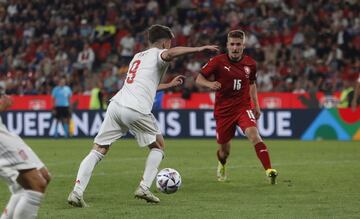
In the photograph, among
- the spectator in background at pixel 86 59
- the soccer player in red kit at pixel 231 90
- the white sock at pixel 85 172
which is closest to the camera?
the white sock at pixel 85 172

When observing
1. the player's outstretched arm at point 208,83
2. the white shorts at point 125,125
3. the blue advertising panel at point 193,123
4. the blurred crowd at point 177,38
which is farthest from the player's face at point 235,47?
the blurred crowd at point 177,38

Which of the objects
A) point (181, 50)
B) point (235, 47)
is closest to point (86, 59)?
point (235, 47)

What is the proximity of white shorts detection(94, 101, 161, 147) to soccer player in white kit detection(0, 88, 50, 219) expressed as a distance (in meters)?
3.13

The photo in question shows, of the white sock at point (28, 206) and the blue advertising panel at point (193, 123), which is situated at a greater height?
the white sock at point (28, 206)

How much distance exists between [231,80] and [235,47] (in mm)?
513

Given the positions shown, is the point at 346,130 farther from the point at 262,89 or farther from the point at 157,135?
the point at 157,135

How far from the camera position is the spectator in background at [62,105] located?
90.3 ft

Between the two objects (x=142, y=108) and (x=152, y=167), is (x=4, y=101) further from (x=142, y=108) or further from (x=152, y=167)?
(x=152, y=167)

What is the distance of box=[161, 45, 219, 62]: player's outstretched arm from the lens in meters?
9.32

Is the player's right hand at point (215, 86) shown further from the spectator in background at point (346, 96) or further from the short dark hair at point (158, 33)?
the spectator in background at point (346, 96)

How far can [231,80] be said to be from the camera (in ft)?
42.8

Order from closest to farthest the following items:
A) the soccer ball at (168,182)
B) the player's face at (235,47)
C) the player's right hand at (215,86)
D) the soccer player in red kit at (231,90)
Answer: the soccer ball at (168,182) → the player's right hand at (215,86) → the player's face at (235,47) → the soccer player in red kit at (231,90)

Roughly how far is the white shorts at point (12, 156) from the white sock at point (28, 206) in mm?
213

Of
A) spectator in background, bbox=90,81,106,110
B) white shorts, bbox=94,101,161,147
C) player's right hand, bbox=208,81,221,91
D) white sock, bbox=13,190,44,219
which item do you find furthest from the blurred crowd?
white sock, bbox=13,190,44,219
